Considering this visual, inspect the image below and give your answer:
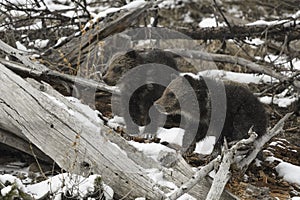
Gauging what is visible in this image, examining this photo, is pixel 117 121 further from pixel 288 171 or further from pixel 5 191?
pixel 5 191

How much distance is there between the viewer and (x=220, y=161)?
3982 millimetres

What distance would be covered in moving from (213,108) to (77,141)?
5.62 ft

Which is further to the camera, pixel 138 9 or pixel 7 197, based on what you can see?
pixel 138 9

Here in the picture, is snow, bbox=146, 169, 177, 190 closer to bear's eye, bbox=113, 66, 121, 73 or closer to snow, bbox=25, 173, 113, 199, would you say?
snow, bbox=25, 173, 113, 199

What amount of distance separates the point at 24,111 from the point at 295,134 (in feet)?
12.4

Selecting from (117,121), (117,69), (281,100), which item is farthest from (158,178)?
(281,100)

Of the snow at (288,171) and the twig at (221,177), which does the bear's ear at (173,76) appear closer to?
the snow at (288,171)

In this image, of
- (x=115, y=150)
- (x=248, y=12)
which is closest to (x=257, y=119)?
(x=115, y=150)

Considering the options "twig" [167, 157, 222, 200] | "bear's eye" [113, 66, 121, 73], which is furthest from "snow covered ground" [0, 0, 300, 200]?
"bear's eye" [113, 66, 121, 73]

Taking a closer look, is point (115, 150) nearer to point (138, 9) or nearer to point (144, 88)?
point (144, 88)

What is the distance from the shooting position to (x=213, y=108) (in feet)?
17.3

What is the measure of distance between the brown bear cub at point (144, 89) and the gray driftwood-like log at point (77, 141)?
61.2 inches

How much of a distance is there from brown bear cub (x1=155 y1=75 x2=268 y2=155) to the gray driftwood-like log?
1.12 meters

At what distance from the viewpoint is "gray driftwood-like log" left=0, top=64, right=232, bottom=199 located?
161 inches
